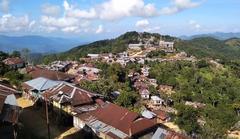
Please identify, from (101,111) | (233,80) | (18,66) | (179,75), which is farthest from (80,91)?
(233,80)

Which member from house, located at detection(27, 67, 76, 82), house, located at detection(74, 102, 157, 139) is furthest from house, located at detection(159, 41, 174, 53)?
house, located at detection(74, 102, 157, 139)

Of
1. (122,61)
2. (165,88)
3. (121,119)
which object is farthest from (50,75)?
(122,61)

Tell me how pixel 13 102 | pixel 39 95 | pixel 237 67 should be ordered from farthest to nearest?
pixel 237 67, pixel 39 95, pixel 13 102

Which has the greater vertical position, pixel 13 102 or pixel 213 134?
pixel 13 102

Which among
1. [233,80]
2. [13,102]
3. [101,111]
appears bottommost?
[233,80]

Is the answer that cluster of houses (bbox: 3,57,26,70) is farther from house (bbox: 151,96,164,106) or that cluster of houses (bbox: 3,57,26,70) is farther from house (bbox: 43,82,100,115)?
house (bbox: 43,82,100,115)

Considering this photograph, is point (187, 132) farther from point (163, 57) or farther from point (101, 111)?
point (163, 57)
